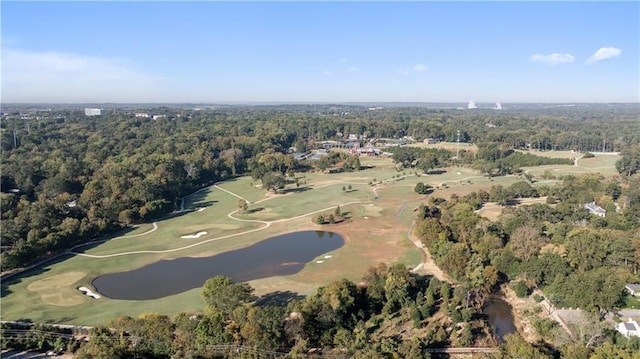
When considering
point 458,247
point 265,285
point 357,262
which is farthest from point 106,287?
point 458,247

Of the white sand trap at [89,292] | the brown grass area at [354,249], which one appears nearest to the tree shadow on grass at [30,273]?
the white sand trap at [89,292]

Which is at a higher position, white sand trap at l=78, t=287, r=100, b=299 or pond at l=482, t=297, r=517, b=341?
white sand trap at l=78, t=287, r=100, b=299

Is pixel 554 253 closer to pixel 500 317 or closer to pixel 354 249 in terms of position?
pixel 500 317

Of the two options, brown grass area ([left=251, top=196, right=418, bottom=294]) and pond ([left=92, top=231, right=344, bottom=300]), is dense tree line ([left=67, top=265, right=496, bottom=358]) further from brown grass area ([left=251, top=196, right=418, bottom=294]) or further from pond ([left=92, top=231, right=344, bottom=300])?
pond ([left=92, top=231, right=344, bottom=300])

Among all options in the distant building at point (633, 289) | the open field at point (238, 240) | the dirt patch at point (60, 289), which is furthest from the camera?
the dirt patch at point (60, 289)

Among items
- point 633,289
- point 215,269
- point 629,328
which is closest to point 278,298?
point 215,269

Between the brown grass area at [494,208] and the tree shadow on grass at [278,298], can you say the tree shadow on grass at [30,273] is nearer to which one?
the tree shadow on grass at [278,298]

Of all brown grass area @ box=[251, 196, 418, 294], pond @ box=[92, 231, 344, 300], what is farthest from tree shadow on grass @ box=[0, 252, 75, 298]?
brown grass area @ box=[251, 196, 418, 294]

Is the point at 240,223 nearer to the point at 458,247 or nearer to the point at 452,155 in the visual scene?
the point at 458,247
